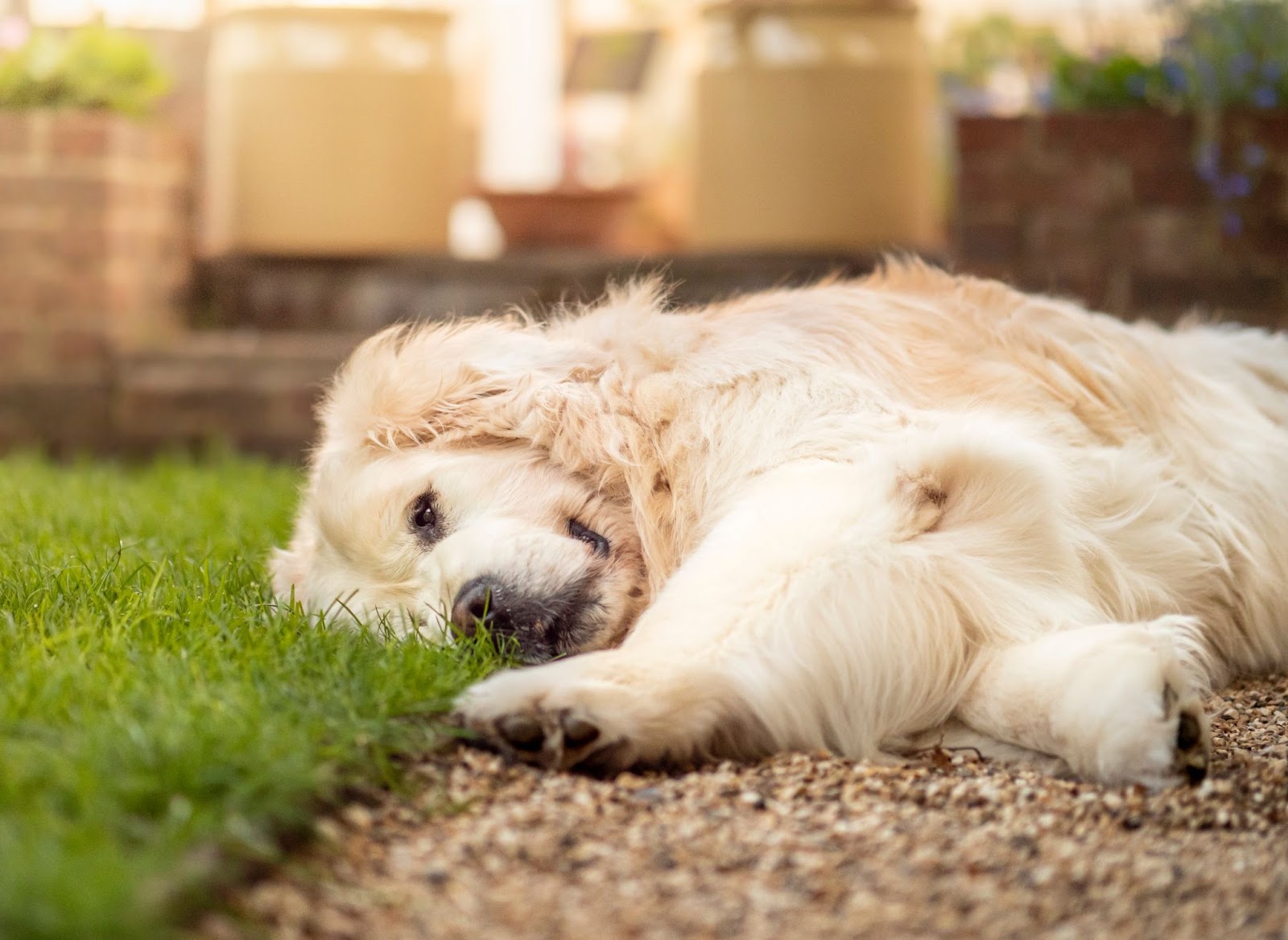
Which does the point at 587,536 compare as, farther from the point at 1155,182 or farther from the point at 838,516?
the point at 1155,182

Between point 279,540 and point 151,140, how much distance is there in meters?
4.21

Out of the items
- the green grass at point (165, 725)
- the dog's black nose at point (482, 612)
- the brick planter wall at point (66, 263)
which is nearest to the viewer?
the green grass at point (165, 725)

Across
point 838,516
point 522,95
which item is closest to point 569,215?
point 522,95

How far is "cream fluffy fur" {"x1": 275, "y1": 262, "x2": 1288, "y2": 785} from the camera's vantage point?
2143 millimetres

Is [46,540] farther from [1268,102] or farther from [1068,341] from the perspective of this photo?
[1268,102]

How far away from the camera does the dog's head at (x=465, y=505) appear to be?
8.41 feet

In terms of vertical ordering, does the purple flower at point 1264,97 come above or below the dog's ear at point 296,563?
above

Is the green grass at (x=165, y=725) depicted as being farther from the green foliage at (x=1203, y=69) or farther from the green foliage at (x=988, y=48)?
the green foliage at (x=988, y=48)

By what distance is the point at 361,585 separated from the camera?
2764 mm

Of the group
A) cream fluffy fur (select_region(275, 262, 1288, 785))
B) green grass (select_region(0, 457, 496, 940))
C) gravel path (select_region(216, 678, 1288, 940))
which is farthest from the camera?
cream fluffy fur (select_region(275, 262, 1288, 785))

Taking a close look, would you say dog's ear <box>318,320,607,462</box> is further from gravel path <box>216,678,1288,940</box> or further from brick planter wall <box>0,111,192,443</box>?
brick planter wall <box>0,111,192,443</box>

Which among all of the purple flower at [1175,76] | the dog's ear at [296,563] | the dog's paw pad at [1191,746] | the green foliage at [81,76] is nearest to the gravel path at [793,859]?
the dog's paw pad at [1191,746]

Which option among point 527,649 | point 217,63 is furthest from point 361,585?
point 217,63

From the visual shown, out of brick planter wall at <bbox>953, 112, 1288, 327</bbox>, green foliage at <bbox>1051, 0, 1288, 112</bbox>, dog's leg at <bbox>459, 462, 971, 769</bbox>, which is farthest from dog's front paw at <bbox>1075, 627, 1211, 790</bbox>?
green foliage at <bbox>1051, 0, 1288, 112</bbox>
